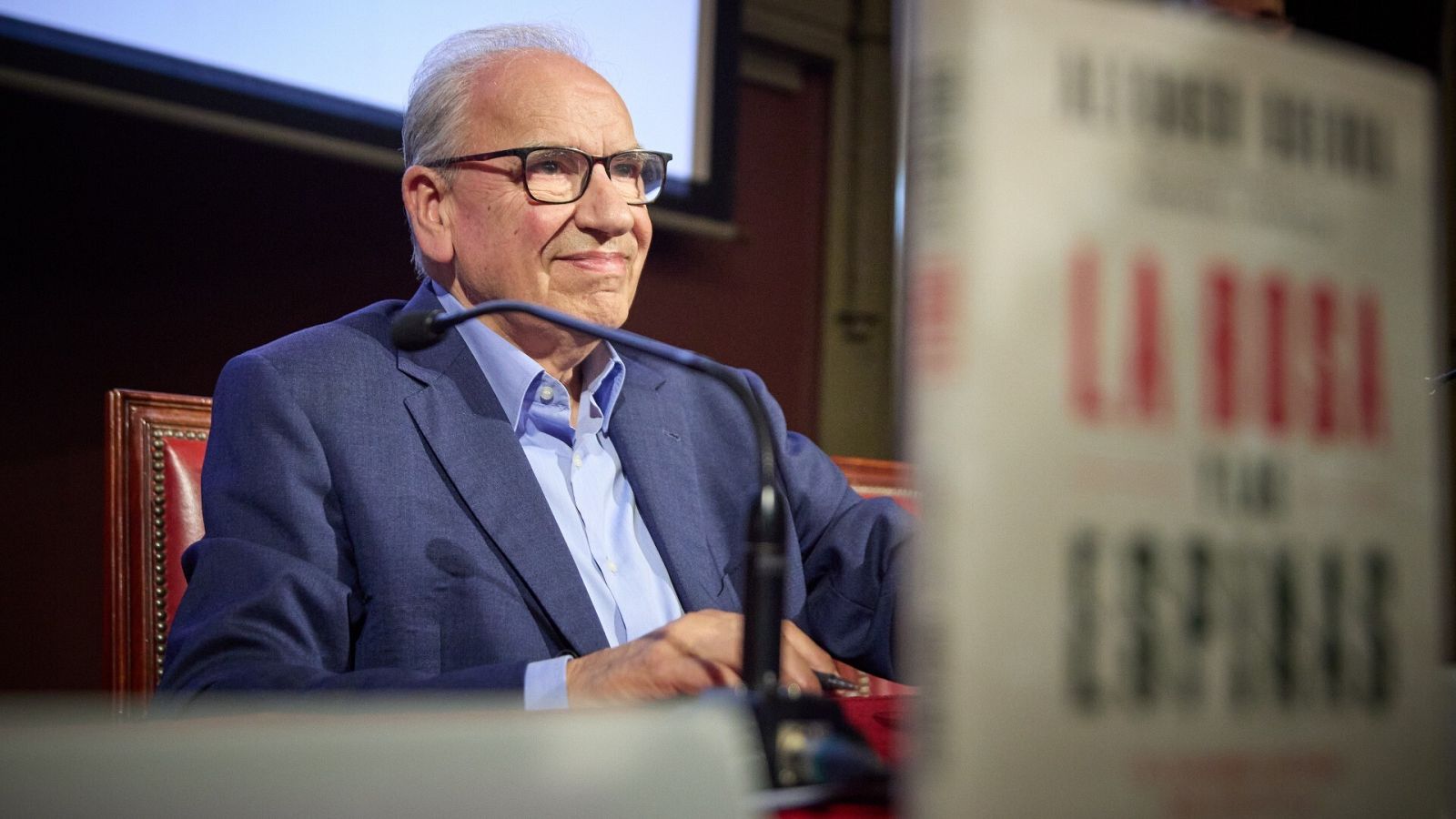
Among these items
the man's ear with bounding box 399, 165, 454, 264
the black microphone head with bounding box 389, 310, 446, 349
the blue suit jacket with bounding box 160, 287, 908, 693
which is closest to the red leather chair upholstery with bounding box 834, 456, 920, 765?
the blue suit jacket with bounding box 160, 287, 908, 693

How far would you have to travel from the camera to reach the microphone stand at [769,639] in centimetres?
55

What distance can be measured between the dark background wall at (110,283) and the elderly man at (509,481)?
1.56ft

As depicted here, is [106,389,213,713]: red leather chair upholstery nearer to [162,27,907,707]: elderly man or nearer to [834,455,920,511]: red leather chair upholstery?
[162,27,907,707]: elderly man

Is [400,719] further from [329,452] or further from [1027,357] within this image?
[329,452]

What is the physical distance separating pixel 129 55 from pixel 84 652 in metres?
0.89

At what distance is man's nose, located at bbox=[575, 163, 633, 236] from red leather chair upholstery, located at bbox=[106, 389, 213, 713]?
0.54 metres

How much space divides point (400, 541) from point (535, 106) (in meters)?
0.59

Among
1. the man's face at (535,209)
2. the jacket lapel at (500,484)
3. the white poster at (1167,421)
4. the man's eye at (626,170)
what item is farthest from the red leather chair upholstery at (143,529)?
the white poster at (1167,421)

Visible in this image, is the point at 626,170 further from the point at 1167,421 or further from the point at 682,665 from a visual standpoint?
the point at 1167,421

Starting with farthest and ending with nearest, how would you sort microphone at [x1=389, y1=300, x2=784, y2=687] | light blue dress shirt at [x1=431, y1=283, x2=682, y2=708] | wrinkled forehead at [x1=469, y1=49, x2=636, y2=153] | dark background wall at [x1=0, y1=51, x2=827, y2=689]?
dark background wall at [x1=0, y1=51, x2=827, y2=689]
wrinkled forehead at [x1=469, y1=49, x2=636, y2=153]
light blue dress shirt at [x1=431, y1=283, x2=682, y2=708]
microphone at [x1=389, y1=300, x2=784, y2=687]

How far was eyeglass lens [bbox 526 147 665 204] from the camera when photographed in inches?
56.8

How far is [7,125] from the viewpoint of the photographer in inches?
64.3


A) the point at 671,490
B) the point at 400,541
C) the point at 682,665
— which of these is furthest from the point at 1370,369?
the point at 671,490

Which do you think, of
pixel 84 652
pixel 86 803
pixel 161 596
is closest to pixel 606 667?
pixel 161 596
